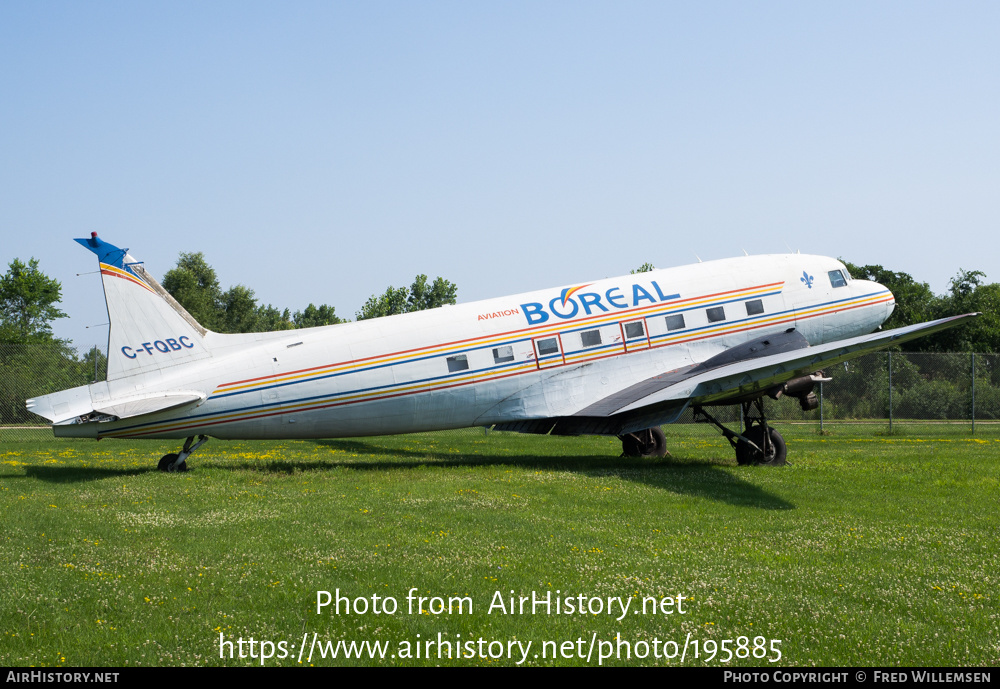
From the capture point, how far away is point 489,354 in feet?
65.8

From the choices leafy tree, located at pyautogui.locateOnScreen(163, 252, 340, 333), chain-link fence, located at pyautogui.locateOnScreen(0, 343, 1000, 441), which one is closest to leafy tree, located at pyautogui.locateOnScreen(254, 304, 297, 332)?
leafy tree, located at pyautogui.locateOnScreen(163, 252, 340, 333)

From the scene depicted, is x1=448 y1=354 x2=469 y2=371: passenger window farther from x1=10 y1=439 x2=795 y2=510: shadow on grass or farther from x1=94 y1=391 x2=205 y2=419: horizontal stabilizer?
x1=94 y1=391 x2=205 y2=419: horizontal stabilizer

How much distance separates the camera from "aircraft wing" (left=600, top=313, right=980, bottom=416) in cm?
1795

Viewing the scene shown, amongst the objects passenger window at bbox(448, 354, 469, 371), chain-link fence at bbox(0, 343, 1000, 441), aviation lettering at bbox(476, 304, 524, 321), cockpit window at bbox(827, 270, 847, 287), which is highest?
cockpit window at bbox(827, 270, 847, 287)

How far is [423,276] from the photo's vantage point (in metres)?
77.5

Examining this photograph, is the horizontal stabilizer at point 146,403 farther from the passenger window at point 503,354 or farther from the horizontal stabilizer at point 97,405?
the passenger window at point 503,354

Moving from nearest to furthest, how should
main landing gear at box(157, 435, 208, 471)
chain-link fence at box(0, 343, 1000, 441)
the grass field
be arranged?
the grass field → main landing gear at box(157, 435, 208, 471) → chain-link fence at box(0, 343, 1000, 441)

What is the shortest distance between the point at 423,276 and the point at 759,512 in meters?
65.5

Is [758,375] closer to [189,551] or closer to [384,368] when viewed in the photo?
[384,368]

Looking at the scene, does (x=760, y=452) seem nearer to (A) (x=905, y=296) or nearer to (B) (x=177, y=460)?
(B) (x=177, y=460)

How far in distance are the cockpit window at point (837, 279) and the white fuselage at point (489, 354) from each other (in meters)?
0.09

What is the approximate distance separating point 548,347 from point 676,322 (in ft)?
11.7

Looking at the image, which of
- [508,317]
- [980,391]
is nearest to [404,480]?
[508,317]

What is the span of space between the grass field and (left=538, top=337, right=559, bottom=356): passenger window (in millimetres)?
3057
